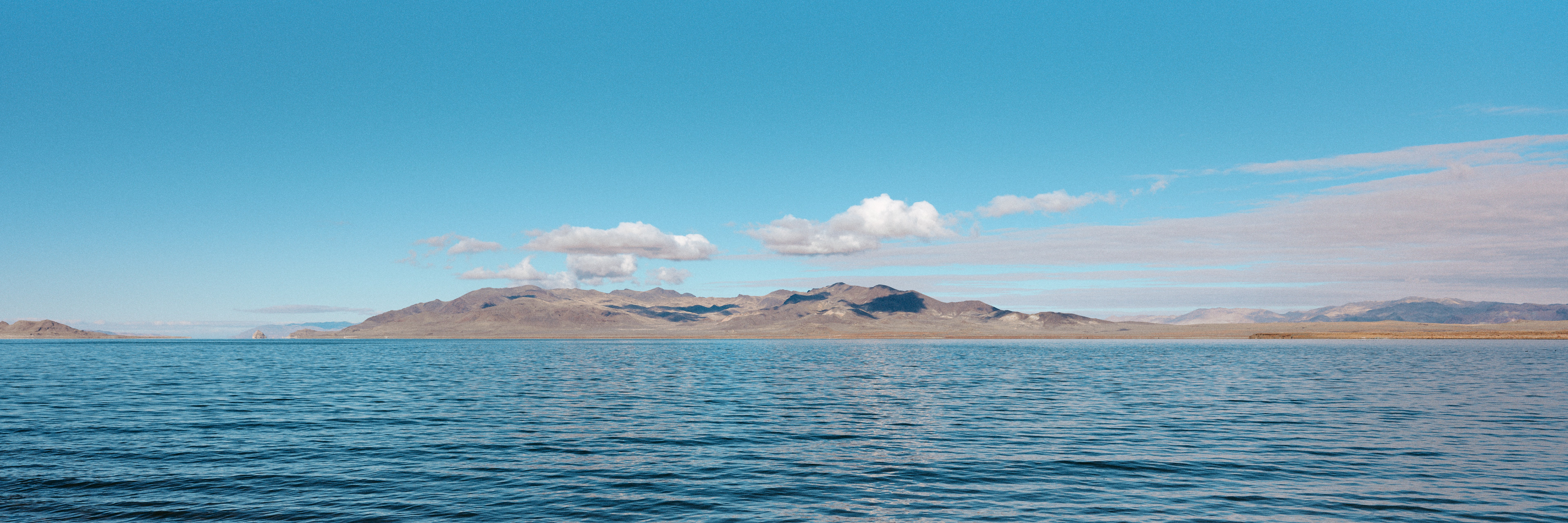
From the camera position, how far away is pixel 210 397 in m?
54.0

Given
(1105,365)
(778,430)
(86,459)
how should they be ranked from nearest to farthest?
(86,459)
(778,430)
(1105,365)

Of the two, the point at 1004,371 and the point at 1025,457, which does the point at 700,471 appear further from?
the point at 1004,371

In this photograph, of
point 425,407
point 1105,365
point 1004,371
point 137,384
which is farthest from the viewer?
point 1105,365

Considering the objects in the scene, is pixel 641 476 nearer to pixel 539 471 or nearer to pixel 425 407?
pixel 539 471

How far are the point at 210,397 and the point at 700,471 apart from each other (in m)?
46.0

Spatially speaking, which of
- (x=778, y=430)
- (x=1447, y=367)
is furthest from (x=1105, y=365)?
(x=778, y=430)

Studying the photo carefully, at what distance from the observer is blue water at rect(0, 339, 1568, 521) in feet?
69.1

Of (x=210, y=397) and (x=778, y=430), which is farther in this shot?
(x=210, y=397)

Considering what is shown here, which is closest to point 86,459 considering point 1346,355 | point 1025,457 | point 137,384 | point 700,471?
point 700,471

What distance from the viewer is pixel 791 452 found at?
3033 cm

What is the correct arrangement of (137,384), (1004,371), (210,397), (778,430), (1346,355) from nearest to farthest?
1. (778,430)
2. (210,397)
3. (137,384)
4. (1004,371)
5. (1346,355)

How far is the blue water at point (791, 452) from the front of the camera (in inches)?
829

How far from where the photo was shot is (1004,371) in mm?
90438

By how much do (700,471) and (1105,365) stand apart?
90.9 m
